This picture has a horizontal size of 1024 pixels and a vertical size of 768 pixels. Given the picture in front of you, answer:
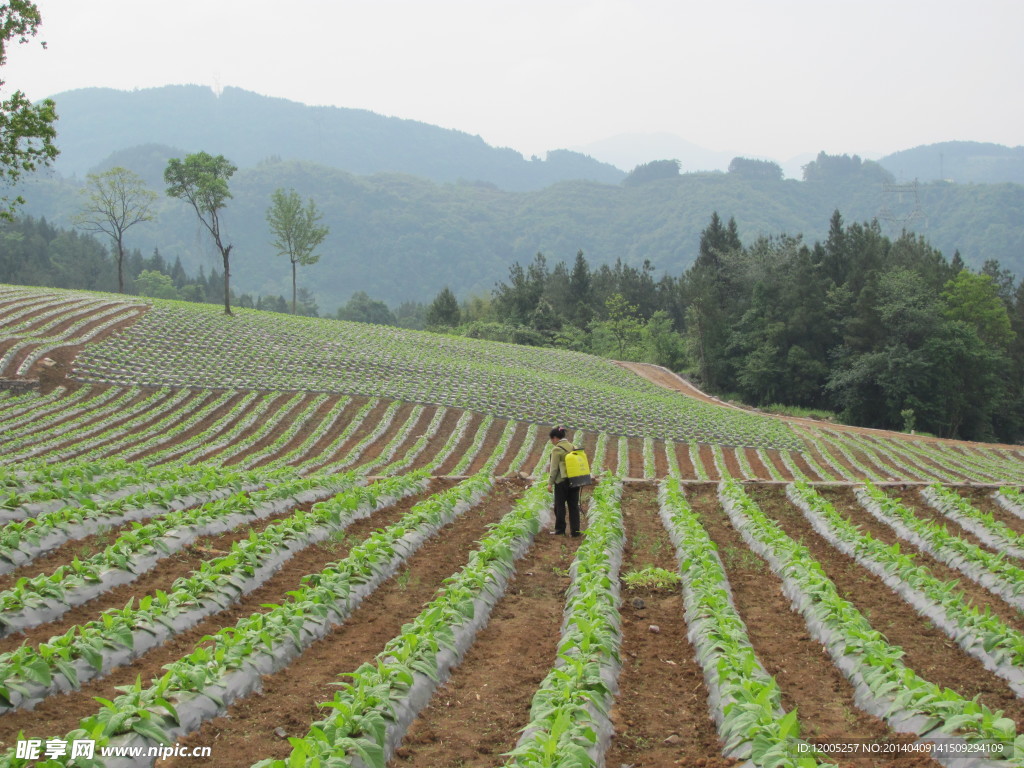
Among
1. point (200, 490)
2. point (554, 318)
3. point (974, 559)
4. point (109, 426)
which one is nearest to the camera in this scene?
point (974, 559)

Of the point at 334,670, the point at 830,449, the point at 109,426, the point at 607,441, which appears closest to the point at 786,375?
the point at 830,449

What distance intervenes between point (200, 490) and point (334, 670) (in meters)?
7.03

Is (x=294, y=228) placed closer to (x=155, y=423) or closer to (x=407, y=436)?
(x=155, y=423)

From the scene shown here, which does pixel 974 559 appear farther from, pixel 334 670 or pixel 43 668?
pixel 43 668

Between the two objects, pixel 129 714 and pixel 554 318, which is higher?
pixel 554 318

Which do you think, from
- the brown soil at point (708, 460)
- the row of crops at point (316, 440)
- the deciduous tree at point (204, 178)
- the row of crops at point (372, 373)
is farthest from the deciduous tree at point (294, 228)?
the brown soil at point (708, 460)

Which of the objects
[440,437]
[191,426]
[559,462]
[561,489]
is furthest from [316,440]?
[559,462]

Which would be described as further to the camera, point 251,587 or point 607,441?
point 607,441

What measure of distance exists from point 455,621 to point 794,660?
3.31m

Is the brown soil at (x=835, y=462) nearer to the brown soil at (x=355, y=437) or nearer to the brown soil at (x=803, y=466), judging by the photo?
the brown soil at (x=803, y=466)

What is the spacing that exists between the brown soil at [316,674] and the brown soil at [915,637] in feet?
16.4

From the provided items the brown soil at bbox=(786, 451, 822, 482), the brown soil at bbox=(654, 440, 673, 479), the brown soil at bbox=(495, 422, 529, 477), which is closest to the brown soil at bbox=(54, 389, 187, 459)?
the brown soil at bbox=(495, 422, 529, 477)

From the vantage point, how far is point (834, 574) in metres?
10.4

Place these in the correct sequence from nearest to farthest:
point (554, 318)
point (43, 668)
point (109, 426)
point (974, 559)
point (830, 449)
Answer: point (43, 668) < point (974, 559) < point (109, 426) < point (830, 449) < point (554, 318)
